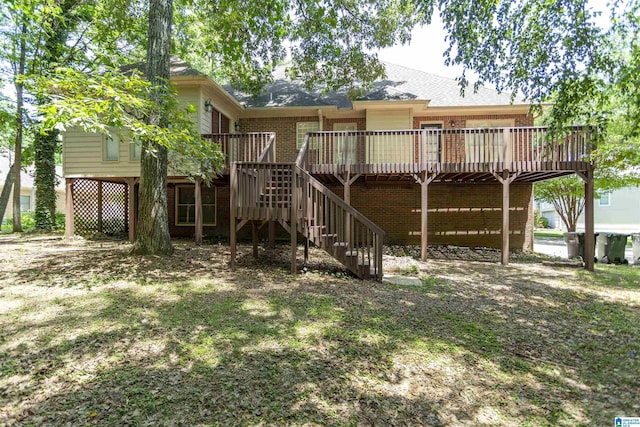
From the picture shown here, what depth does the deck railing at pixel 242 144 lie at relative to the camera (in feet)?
34.0

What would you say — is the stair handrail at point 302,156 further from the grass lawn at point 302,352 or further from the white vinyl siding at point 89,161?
the white vinyl siding at point 89,161

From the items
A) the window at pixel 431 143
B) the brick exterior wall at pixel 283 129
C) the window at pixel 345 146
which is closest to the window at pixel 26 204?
the brick exterior wall at pixel 283 129

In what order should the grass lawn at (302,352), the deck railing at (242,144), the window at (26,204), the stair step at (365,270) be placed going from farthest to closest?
1. the window at (26,204)
2. the deck railing at (242,144)
3. the stair step at (365,270)
4. the grass lawn at (302,352)

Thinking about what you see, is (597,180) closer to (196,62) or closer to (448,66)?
(448,66)

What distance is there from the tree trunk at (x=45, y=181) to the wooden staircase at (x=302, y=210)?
12.3 metres

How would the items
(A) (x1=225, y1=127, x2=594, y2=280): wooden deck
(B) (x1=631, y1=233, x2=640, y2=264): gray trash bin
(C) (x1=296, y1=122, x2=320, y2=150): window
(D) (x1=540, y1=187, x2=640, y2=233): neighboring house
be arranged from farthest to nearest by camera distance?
(D) (x1=540, y1=187, x2=640, y2=233): neighboring house
(C) (x1=296, y1=122, x2=320, y2=150): window
(B) (x1=631, y1=233, x2=640, y2=264): gray trash bin
(A) (x1=225, y1=127, x2=594, y2=280): wooden deck

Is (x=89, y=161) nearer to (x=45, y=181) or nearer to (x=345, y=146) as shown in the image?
(x=45, y=181)

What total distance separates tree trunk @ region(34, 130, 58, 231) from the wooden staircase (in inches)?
483

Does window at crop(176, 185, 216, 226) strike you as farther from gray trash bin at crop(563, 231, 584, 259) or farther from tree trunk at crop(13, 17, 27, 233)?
gray trash bin at crop(563, 231, 584, 259)

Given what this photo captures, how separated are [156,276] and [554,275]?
895 centimetres

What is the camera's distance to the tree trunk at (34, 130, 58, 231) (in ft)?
47.3

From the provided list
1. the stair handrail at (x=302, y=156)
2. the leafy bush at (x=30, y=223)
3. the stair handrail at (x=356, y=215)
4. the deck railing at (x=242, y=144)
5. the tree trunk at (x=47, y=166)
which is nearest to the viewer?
the stair handrail at (x=356, y=215)

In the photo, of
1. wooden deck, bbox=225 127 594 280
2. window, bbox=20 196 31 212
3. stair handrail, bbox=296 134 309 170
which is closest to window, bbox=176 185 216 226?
wooden deck, bbox=225 127 594 280

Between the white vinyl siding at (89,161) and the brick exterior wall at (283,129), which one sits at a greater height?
the brick exterior wall at (283,129)
